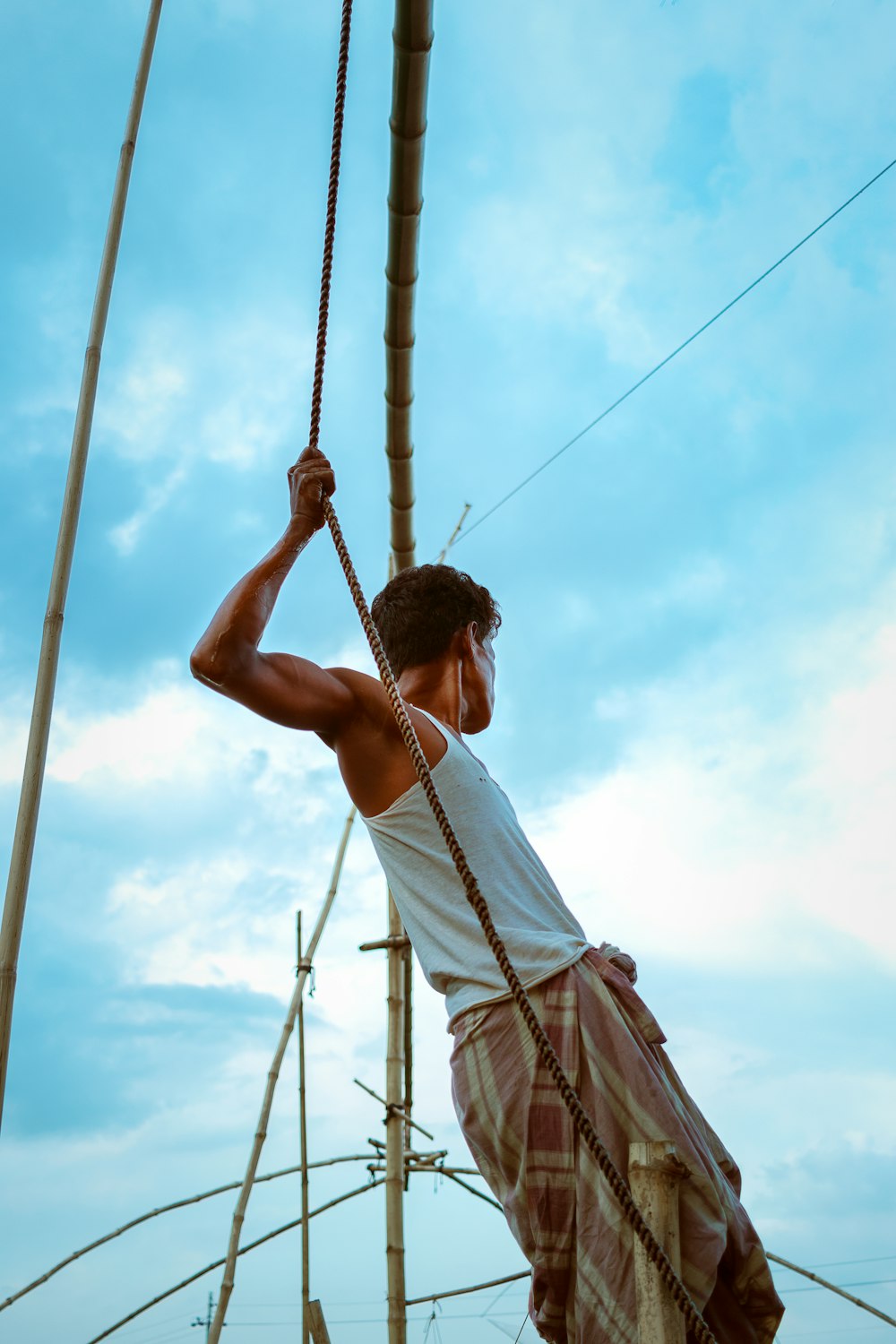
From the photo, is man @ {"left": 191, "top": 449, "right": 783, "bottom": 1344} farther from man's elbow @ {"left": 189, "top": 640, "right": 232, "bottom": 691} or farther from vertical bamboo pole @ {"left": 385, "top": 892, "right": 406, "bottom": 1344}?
vertical bamboo pole @ {"left": 385, "top": 892, "right": 406, "bottom": 1344}

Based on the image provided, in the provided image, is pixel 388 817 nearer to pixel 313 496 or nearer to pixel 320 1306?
pixel 313 496

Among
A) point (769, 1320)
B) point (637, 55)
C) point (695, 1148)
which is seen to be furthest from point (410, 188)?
point (769, 1320)

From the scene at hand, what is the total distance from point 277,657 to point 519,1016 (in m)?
0.60

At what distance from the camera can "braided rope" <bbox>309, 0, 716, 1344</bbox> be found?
132 cm

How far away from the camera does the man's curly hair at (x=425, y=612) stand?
215 cm

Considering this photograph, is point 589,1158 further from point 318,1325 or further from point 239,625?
point 318,1325

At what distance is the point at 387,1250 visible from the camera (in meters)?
3.64

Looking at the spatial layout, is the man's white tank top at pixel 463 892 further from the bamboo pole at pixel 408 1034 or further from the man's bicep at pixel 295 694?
the bamboo pole at pixel 408 1034

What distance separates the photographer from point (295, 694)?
5.67 ft

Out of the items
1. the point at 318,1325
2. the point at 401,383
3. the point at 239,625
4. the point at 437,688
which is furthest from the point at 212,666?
the point at 318,1325

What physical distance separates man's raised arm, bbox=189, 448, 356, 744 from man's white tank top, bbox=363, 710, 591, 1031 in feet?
0.58

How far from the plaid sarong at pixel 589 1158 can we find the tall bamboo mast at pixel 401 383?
196 cm

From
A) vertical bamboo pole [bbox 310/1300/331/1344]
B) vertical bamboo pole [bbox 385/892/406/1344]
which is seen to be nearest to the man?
vertical bamboo pole [bbox 385/892/406/1344]

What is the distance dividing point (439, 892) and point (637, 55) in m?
3.38
